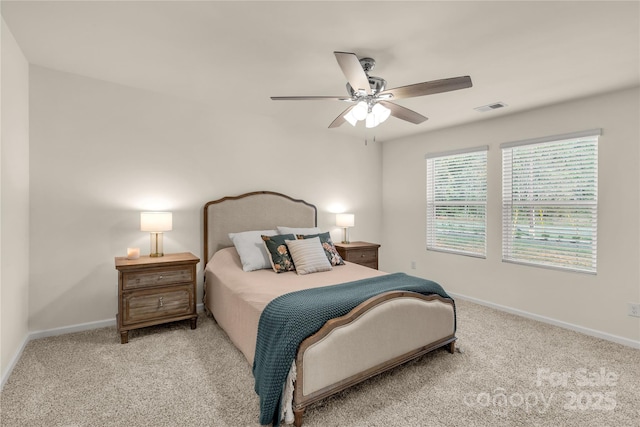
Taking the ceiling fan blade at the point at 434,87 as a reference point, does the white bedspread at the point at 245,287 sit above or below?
below

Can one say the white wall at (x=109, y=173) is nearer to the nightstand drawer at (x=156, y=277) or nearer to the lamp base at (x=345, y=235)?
the nightstand drawer at (x=156, y=277)

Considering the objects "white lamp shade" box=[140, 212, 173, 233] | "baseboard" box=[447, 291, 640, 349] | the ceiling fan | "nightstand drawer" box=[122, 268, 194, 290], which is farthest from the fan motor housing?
"baseboard" box=[447, 291, 640, 349]

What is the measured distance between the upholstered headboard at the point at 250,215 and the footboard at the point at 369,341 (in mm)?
2166

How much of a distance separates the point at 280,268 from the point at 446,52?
2318 millimetres

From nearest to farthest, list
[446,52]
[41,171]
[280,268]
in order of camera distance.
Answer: [446,52] < [41,171] < [280,268]

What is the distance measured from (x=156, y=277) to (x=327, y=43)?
8.15ft

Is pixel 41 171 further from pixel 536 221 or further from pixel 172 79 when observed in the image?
pixel 536 221

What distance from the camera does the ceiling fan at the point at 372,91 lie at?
1954mm

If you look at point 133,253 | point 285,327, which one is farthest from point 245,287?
point 133,253

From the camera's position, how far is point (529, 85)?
113 inches

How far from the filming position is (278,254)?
3.17m

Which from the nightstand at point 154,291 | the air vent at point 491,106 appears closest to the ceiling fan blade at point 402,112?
the air vent at point 491,106

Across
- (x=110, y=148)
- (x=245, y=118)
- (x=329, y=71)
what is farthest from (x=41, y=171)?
(x=329, y=71)

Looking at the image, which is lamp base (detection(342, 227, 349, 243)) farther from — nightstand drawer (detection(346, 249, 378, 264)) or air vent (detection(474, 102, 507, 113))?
air vent (detection(474, 102, 507, 113))
